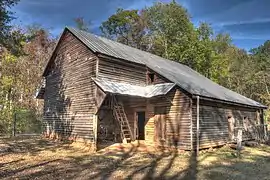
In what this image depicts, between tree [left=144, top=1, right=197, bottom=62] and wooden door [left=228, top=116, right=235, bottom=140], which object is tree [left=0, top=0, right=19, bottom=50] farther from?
tree [left=144, top=1, right=197, bottom=62]

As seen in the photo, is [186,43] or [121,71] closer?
[121,71]

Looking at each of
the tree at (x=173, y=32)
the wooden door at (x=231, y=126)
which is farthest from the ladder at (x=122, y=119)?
the tree at (x=173, y=32)

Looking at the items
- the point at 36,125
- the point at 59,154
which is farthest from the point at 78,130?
the point at 36,125

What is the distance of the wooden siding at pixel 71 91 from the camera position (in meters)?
15.6

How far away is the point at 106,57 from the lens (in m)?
15.6

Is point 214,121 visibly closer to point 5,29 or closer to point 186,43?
point 5,29

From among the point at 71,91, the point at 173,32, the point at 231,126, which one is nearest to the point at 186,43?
the point at 173,32

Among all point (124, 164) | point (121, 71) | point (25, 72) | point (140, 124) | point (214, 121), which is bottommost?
point (124, 164)

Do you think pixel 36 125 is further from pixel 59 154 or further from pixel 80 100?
pixel 59 154

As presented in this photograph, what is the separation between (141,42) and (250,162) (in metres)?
33.8

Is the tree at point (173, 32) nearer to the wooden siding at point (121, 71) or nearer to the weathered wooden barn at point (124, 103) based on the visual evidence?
the weathered wooden barn at point (124, 103)

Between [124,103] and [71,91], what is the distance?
357 cm

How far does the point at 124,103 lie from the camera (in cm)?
1756

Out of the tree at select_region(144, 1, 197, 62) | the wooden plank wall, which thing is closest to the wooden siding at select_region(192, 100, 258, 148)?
the wooden plank wall
